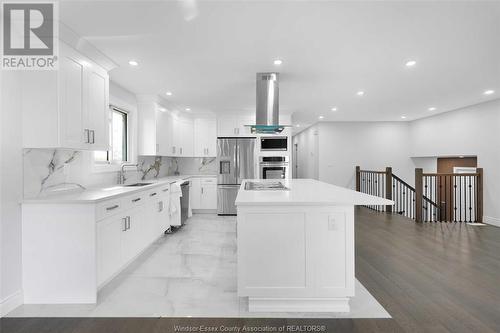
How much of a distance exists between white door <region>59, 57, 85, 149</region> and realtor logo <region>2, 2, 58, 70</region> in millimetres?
139

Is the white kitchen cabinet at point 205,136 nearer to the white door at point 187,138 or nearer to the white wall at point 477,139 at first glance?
the white door at point 187,138

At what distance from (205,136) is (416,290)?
201 inches

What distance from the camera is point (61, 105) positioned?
2391mm

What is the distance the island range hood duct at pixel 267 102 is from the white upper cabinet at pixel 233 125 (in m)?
2.28

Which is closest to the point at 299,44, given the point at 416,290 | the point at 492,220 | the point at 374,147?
the point at 416,290

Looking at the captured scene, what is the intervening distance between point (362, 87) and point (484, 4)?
216 centimetres

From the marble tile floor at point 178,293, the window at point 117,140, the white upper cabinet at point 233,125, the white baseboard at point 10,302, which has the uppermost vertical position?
the white upper cabinet at point 233,125

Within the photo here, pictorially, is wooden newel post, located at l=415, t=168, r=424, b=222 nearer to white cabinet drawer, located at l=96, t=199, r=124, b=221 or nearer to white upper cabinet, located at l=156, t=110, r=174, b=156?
white upper cabinet, located at l=156, t=110, r=174, b=156

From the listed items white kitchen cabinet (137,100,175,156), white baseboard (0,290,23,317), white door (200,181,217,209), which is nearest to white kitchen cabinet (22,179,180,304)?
white baseboard (0,290,23,317)

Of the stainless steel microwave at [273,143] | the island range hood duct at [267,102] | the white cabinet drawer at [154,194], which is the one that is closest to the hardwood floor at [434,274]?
the island range hood duct at [267,102]

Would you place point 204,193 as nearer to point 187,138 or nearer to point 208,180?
point 208,180

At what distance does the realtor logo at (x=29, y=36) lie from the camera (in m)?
→ 2.10

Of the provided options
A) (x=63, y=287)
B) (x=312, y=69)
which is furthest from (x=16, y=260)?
(x=312, y=69)

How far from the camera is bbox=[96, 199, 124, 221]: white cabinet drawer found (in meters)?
2.37
